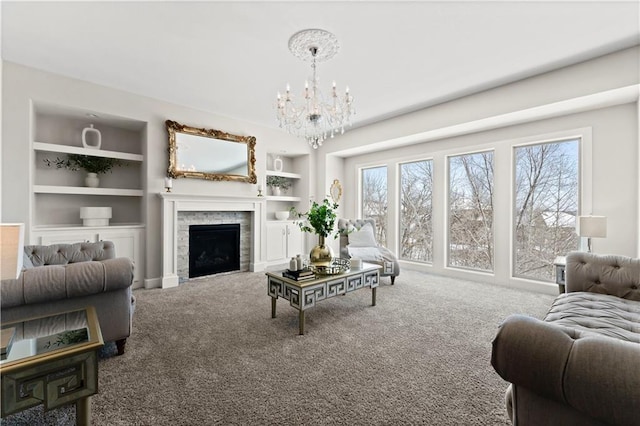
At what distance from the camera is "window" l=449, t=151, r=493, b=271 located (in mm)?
4457

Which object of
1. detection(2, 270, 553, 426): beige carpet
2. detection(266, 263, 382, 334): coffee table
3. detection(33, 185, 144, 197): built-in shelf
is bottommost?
detection(2, 270, 553, 426): beige carpet

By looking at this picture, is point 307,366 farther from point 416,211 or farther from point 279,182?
point 279,182

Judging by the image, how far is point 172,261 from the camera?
4.14 meters

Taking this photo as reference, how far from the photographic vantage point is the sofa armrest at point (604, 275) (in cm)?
212

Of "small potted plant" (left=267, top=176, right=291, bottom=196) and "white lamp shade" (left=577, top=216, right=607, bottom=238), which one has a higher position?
"small potted plant" (left=267, top=176, right=291, bottom=196)

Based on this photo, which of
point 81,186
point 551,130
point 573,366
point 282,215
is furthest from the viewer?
point 282,215

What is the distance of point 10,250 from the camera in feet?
4.07

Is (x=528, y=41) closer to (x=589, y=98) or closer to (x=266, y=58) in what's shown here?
(x=589, y=98)

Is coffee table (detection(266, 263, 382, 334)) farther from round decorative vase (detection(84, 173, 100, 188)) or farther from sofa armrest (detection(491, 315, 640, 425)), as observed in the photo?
round decorative vase (detection(84, 173, 100, 188))

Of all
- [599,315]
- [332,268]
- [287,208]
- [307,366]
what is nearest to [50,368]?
[307,366]

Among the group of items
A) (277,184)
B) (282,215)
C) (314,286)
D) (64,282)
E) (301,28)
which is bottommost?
(314,286)

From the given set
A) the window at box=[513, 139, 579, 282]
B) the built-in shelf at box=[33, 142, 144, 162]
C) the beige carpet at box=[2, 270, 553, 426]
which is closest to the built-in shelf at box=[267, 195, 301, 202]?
the built-in shelf at box=[33, 142, 144, 162]

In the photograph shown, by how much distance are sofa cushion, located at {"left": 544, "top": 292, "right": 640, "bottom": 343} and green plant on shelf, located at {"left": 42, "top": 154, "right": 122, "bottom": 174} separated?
17.6 ft

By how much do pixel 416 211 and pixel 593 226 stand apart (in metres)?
2.59
